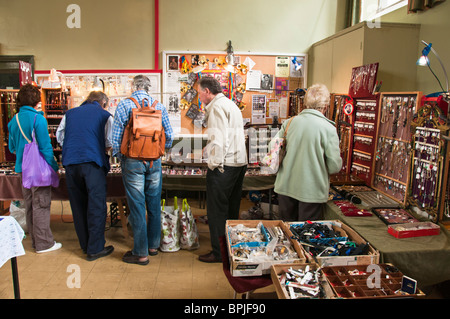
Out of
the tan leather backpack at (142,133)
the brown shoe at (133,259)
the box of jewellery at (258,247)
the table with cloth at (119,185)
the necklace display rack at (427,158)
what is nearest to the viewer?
the box of jewellery at (258,247)

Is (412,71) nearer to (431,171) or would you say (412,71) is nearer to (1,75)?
(431,171)

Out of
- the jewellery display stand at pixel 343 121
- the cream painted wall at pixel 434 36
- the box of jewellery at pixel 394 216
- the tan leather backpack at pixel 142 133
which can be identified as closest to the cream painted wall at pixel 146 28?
the jewellery display stand at pixel 343 121

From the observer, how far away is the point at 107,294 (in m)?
2.90

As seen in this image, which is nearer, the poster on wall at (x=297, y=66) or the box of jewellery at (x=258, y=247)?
the box of jewellery at (x=258, y=247)

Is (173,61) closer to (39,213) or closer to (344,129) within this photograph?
(344,129)

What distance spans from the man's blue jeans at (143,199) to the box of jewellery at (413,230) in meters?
2.10

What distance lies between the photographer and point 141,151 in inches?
123

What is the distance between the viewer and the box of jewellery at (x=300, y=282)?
1823 millimetres

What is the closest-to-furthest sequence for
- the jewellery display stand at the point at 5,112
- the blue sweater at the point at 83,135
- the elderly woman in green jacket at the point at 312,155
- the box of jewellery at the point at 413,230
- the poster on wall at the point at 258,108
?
the box of jewellery at the point at 413,230 → the elderly woman in green jacket at the point at 312,155 → the blue sweater at the point at 83,135 → the jewellery display stand at the point at 5,112 → the poster on wall at the point at 258,108

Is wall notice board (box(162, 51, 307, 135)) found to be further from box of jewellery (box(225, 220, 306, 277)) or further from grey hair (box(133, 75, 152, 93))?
box of jewellery (box(225, 220, 306, 277))

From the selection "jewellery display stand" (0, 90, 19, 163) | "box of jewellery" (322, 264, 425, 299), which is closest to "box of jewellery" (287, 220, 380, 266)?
"box of jewellery" (322, 264, 425, 299)

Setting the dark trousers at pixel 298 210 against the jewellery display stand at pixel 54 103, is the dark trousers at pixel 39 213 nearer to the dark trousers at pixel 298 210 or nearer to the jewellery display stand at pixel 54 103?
the jewellery display stand at pixel 54 103

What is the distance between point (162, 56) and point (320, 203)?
400cm

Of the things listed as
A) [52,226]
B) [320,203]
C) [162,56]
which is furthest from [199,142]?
[320,203]
